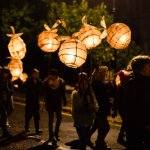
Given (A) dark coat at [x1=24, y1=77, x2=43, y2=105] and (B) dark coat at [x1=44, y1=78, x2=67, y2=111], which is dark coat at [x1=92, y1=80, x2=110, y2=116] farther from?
(A) dark coat at [x1=24, y1=77, x2=43, y2=105]

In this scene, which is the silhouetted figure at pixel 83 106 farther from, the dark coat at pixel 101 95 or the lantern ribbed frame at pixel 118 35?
the lantern ribbed frame at pixel 118 35

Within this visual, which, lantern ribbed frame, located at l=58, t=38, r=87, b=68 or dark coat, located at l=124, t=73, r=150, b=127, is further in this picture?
lantern ribbed frame, located at l=58, t=38, r=87, b=68

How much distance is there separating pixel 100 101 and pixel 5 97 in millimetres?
3269

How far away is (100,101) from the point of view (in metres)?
9.43

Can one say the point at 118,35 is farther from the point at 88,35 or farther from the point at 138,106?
the point at 138,106

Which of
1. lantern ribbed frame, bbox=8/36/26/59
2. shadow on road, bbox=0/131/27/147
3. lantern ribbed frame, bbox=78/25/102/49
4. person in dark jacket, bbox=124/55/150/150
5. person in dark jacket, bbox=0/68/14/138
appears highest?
lantern ribbed frame, bbox=78/25/102/49

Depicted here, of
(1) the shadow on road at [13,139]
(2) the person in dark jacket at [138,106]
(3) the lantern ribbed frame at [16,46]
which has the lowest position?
(1) the shadow on road at [13,139]

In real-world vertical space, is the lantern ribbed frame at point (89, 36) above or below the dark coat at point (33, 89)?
above

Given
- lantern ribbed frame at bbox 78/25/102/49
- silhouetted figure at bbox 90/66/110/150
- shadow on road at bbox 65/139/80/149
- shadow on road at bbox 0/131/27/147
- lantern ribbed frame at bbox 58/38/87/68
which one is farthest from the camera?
shadow on road at bbox 0/131/27/147

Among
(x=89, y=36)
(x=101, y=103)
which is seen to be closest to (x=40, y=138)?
(x=101, y=103)

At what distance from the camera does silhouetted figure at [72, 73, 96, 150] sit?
816 cm

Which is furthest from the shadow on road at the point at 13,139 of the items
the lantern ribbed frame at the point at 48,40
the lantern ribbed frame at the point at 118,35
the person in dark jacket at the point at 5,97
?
the lantern ribbed frame at the point at 118,35

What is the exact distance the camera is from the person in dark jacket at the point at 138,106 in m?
5.58

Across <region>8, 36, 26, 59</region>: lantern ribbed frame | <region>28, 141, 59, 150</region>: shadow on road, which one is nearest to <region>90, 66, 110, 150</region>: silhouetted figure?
<region>28, 141, 59, 150</region>: shadow on road
